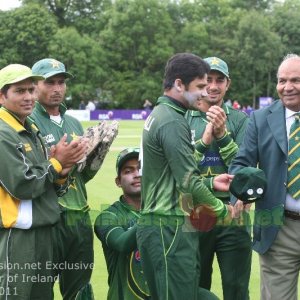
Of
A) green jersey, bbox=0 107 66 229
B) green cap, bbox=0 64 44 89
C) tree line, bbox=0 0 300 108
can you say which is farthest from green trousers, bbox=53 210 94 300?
tree line, bbox=0 0 300 108

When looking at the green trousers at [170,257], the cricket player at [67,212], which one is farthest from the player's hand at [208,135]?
the green trousers at [170,257]

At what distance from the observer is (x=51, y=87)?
5.58 m

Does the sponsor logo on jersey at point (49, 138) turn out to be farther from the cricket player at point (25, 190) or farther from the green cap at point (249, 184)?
the green cap at point (249, 184)

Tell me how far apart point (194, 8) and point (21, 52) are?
Answer: 22.9m

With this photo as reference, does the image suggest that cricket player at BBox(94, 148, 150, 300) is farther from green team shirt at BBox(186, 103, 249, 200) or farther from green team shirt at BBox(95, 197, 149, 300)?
green team shirt at BBox(186, 103, 249, 200)

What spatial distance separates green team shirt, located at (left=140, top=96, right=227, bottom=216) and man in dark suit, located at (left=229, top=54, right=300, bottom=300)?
65 cm

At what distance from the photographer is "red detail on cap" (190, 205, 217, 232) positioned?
14.5 ft

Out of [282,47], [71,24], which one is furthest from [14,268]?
[71,24]

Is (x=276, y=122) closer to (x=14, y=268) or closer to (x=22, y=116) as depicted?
(x=22, y=116)

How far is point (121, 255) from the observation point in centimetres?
522

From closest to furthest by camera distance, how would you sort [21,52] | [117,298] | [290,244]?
1. [290,244]
2. [117,298]
3. [21,52]

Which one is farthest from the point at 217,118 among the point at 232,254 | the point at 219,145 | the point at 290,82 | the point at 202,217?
the point at 232,254

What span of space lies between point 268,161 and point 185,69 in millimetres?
1125

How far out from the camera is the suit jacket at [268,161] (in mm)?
4781
